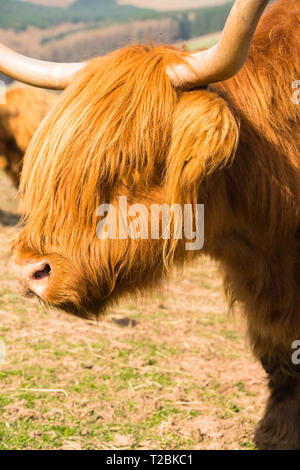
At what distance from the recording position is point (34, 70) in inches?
74.8

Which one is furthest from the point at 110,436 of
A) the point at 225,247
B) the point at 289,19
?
the point at 289,19

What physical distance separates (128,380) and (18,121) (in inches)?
211

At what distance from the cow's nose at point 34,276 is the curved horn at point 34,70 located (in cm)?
68

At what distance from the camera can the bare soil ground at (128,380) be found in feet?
8.53

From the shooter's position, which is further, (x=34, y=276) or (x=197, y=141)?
(x=34, y=276)

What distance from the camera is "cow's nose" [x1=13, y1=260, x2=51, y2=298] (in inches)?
65.5

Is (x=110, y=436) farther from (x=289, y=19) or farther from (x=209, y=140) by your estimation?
(x=289, y=19)

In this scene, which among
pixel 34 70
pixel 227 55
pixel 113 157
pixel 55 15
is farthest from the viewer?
pixel 55 15

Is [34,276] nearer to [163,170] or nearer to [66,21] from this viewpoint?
[163,170]

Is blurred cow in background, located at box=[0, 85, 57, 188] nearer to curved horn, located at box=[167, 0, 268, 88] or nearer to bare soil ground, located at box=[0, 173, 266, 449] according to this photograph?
bare soil ground, located at box=[0, 173, 266, 449]

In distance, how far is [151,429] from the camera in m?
2.66

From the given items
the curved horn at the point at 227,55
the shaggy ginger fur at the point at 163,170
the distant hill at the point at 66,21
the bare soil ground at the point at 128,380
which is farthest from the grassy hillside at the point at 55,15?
the curved horn at the point at 227,55

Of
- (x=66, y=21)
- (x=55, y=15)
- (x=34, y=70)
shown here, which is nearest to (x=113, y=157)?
(x=34, y=70)

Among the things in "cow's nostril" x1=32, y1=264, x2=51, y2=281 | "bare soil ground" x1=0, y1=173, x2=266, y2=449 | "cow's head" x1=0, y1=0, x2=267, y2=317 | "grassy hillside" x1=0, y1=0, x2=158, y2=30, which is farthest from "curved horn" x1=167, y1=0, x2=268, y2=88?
"grassy hillside" x1=0, y1=0, x2=158, y2=30
